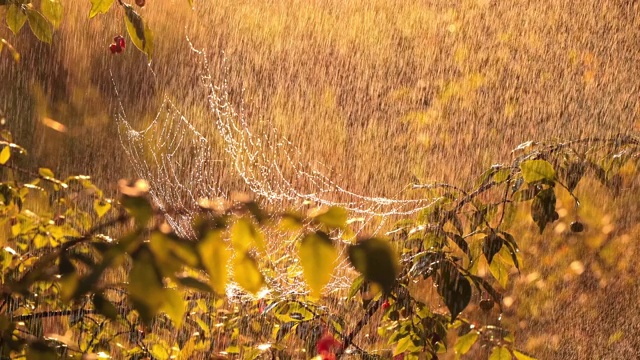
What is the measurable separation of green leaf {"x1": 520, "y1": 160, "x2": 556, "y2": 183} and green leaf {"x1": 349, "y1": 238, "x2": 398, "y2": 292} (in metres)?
0.69

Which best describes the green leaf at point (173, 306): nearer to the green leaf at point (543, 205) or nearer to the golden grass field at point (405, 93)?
the green leaf at point (543, 205)

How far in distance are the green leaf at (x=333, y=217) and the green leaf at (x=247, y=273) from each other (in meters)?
0.04

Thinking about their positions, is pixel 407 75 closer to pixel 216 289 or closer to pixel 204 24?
pixel 204 24

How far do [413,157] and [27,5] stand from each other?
3.35 metres

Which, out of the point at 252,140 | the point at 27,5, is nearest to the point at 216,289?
the point at 27,5

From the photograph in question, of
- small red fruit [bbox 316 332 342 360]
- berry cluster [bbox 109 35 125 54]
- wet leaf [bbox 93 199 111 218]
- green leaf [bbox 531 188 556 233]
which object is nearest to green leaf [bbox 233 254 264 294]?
green leaf [bbox 531 188 556 233]

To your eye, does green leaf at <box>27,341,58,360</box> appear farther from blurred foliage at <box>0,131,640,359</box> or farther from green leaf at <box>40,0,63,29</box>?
green leaf at <box>40,0,63,29</box>

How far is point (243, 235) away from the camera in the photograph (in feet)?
1.43

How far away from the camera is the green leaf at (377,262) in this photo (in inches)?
15.9

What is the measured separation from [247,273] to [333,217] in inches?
1.8

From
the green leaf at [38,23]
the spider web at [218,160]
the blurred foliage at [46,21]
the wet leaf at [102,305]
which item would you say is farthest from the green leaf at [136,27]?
the spider web at [218,160]

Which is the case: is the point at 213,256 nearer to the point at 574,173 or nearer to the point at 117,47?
Result: the point at 574,173

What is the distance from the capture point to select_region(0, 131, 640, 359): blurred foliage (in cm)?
42

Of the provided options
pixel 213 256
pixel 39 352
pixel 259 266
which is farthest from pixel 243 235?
pixel 259 266
